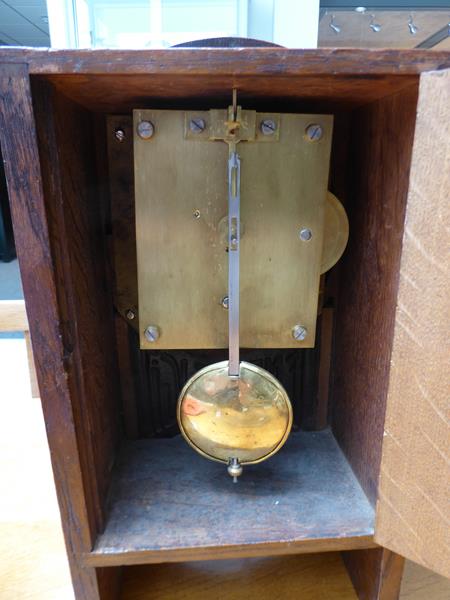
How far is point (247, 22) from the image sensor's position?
1.31 m

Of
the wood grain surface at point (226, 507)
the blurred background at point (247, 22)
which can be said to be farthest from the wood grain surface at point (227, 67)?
the blurred background at point (247, 22)

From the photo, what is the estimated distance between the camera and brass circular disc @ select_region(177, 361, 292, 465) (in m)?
0.56

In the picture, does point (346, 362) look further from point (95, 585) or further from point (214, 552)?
point (95, 585)

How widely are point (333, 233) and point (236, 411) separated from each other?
0.26 meters

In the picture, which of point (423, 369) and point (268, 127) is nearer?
point (423, 369)

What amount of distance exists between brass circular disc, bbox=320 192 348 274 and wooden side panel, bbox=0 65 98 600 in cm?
34

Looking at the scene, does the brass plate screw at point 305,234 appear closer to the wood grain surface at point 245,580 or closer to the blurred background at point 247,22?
the wood grain surface at point 245,580

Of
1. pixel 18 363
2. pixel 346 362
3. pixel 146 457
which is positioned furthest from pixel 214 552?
pixel 18 363

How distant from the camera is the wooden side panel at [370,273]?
479 mm

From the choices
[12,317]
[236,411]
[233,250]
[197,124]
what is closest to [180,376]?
[236,411]

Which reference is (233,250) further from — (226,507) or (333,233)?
(226,507)

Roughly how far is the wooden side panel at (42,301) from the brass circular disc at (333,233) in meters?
0.34

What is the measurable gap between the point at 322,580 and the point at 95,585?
31 cm

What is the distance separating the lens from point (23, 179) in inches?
15.5
